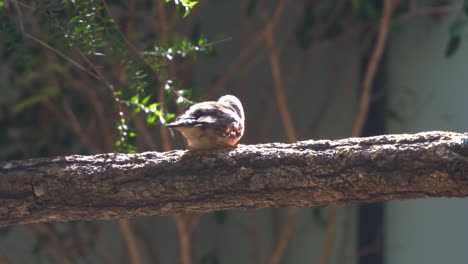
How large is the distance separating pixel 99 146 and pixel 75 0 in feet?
8.74

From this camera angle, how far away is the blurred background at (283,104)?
5.04 meters

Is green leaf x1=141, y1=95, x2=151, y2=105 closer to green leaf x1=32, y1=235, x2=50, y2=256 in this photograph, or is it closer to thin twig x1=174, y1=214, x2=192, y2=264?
thin twig x1=174, y1=214, x2=192, y2=264

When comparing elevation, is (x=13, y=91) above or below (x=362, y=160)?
above

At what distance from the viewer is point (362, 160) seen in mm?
2285

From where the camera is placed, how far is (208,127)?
2727 millimetres

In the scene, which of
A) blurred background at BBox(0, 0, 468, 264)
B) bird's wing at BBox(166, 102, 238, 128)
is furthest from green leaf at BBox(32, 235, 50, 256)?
bird's wing at BBox(166, 102, 238, 128)

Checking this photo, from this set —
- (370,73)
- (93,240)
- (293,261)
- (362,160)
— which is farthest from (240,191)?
(293,261)

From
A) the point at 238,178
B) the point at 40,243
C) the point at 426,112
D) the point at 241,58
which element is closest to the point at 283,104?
the point at 241,58

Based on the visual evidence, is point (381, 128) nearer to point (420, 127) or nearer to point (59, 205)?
point (420, 127)

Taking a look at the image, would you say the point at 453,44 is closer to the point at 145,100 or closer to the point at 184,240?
the point at 184,240

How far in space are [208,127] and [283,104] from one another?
7.73 ft

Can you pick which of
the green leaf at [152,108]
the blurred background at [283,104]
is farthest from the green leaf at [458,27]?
the green leaf at [152,108]

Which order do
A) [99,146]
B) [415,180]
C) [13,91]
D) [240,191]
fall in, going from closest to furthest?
[415,180] → [240,191] → [99,146] → [13,91]

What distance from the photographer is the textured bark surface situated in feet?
7.25
